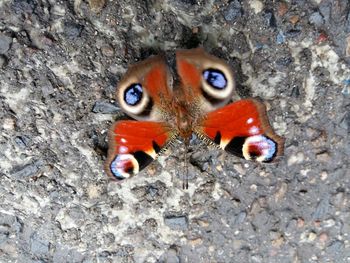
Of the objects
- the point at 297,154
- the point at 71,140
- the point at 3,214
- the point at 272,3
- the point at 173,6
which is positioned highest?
the point at 272,3

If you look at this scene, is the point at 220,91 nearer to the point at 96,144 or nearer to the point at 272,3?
the point at 272,3

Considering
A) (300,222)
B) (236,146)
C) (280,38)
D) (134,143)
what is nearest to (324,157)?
(300,222)

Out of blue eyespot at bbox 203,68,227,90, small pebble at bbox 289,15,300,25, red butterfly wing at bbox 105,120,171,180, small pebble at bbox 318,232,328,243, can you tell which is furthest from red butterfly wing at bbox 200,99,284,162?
small pebble at bbox 318,232,328,243

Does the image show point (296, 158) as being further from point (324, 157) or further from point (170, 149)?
point (170, 149)

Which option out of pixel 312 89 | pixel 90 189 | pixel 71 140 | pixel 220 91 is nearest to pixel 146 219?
pixel 90 189

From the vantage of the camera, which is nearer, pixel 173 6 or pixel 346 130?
pixel 173 6
